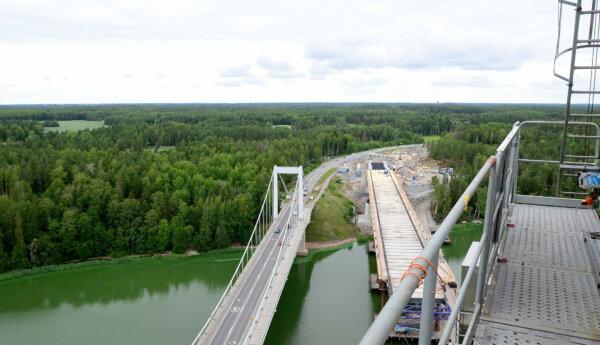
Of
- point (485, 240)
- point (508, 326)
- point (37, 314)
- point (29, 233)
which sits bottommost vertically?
point (37, 314)

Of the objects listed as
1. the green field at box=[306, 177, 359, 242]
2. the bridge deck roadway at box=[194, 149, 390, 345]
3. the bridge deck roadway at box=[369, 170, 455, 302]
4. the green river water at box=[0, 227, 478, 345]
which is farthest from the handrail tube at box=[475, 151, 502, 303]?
the green field at box=[306, 177, 359, 242]

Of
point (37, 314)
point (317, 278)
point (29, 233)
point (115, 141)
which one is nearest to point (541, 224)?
point (317, 278)

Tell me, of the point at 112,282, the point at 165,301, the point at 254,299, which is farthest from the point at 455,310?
the point at 112,282

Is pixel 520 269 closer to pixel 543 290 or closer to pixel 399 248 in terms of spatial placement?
pixel 543 290

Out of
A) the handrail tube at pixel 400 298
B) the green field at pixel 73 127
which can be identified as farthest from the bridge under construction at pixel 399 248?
the green field at pixel 73 127

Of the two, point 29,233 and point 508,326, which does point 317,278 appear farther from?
point 508,326

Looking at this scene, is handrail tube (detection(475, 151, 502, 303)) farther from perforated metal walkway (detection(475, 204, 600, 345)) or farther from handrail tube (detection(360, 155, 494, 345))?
handrail tube (detection(360, 155, 494, 345))
